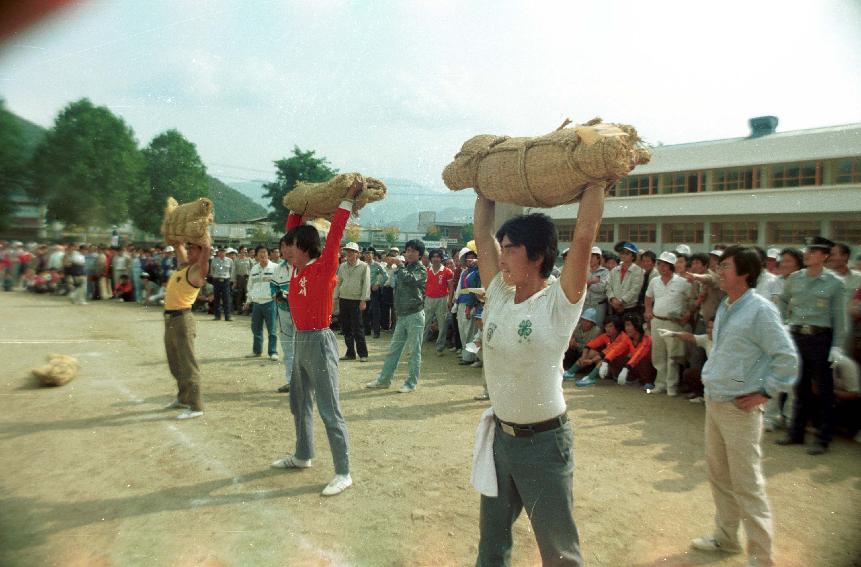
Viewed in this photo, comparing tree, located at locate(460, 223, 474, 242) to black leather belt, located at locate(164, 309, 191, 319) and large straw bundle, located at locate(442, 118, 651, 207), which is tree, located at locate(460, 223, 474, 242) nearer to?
black leather belt, located at locate(164, 309, 191, 319)

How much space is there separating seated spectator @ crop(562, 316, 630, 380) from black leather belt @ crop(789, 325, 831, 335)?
3078 millimetres

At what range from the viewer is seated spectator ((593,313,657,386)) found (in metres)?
7.67

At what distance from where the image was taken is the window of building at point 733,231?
23.9 meters

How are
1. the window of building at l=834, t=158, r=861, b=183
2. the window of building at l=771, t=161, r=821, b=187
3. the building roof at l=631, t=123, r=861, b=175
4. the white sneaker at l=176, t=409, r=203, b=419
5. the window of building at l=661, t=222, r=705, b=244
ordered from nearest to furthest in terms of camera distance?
the white sneaker at l=176, t=409, r=203, b=419, the window of building at l=834, t=158, r=861, b=183, the building roof at l=631, t=123, r=861, b=175, the window of building at l=771, t=161, r=821, b=187, the window of building at l=661, t=222, r=705, b=244

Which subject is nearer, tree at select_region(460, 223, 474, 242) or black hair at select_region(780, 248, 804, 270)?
black hair at select_region(780, 248, 804, 270)

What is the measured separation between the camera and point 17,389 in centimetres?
682

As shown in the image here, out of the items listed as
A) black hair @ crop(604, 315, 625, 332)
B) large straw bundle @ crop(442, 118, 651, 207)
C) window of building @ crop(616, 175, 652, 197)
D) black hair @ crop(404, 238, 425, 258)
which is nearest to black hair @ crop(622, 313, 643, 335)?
black hair @ crop(604, 315, 625, 332)

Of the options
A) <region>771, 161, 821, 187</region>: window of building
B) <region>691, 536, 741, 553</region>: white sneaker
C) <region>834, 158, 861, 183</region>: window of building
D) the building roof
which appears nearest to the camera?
<region>691, 536, 741, 553</region>: white sneaker

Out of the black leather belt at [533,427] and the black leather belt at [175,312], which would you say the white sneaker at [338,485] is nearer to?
the black leather belt at [533,427]

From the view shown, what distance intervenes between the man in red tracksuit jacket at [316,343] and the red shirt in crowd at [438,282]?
20.1 ft

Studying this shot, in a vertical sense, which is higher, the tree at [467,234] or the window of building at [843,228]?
the tree at [467,234]

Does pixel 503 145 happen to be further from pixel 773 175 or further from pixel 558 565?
pixel 773 175

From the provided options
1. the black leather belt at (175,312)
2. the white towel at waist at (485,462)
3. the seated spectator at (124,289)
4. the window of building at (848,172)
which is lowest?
the seated spectator at (124,289)

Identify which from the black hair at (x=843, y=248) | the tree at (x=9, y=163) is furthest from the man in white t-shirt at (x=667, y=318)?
the tree at (x=9, y=163)
